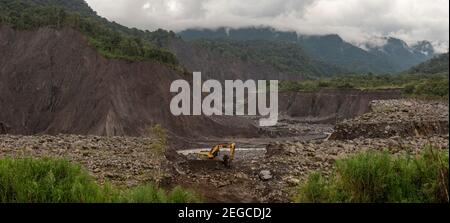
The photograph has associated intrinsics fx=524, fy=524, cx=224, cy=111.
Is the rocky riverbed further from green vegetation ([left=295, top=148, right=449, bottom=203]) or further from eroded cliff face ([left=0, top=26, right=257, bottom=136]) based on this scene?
eroded cliff face ([left=0, top=26, right=257, bottom=136])

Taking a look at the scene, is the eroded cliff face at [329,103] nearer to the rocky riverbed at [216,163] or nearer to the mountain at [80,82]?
the mountain at [80,82]

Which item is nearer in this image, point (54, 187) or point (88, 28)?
point (54, 187)

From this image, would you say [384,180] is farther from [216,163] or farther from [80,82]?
[80,82]

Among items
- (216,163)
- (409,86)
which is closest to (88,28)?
(216,163)

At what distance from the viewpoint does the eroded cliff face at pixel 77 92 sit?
181ft

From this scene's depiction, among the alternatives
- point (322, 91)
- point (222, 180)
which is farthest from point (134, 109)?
point (322, 91)

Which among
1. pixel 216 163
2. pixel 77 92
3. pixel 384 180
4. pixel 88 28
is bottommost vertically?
pixel 216 163

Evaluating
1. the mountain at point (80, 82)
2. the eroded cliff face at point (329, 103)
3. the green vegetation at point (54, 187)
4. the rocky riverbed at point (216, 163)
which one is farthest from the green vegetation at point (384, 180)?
the eroded cliff face at point (329, 103)

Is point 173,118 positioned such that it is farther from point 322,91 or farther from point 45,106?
point 322,91

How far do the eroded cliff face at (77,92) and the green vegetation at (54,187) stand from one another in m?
35.2

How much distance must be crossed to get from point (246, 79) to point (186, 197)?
161m

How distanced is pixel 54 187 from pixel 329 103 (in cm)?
9406

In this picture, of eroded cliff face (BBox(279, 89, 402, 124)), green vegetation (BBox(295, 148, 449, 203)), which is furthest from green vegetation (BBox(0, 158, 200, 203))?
eroded cliff face (BBox(279, 89, 402, 124))

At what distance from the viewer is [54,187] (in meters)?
15.8
